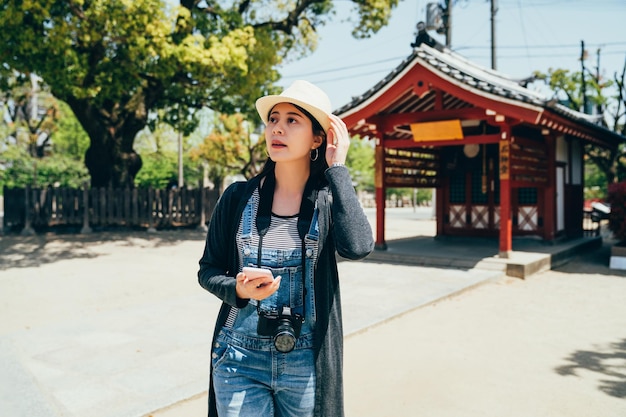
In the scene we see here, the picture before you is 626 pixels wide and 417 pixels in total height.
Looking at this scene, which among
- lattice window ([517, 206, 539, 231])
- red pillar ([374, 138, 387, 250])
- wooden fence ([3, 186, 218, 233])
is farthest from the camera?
wooden fence ([3, 186, 218, 233])

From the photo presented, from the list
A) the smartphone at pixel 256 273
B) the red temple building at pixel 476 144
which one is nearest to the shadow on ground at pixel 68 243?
the red temple building at pixel 476 144

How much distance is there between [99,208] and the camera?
16.4 meters

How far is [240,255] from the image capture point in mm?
2018

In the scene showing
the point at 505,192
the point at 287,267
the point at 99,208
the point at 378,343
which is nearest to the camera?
the point at 287,267

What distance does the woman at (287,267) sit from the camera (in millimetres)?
1868

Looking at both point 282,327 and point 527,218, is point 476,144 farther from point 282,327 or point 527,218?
point 282,327

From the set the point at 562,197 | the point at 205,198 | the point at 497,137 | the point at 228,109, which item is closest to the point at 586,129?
the point at 562,197

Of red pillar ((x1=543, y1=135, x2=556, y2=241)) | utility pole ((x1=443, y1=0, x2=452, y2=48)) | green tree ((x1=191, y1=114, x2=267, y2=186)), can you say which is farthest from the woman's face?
green tree ((x1=191, y1=114, x2=267, y2=186))

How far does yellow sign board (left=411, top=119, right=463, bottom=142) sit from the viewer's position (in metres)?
10.6

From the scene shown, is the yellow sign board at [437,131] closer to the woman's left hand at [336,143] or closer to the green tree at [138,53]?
the green tree at [138,53]

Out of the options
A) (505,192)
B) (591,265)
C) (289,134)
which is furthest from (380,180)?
(289,134)

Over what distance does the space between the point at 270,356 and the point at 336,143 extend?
889 millimetres

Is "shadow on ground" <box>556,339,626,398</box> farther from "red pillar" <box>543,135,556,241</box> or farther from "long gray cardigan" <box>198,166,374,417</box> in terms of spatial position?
"red pillar" <box>543,135,556,241</box>

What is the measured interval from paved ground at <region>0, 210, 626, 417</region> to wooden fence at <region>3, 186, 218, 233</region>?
639 cm
